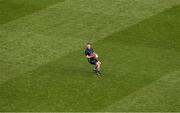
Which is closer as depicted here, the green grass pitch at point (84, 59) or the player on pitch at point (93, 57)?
the green grass pitch at point (84, 59)

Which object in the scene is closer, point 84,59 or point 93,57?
point 93,57

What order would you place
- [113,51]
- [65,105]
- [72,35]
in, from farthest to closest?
[72,35] → [113,51] → [65,105]

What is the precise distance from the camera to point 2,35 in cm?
3666

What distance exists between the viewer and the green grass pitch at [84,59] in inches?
1098

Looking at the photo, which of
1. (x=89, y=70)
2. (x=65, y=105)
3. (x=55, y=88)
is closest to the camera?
(x=65, y=105)

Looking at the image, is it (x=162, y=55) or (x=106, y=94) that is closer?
(x=106, y=94)

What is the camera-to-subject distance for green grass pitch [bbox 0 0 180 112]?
27891mm

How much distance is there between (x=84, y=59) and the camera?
3325 cm

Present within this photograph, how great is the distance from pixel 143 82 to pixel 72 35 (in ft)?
27.2

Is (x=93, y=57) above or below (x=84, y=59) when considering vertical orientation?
below

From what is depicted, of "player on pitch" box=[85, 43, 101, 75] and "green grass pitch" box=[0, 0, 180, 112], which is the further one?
"player on pitch" box=[85, 43, 101, 75]

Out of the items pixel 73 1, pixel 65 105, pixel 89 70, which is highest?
pixel 73 1

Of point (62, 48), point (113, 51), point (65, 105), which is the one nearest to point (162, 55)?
point (113, 51)

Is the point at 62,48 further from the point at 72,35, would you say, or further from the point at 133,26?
the point at 133,26
